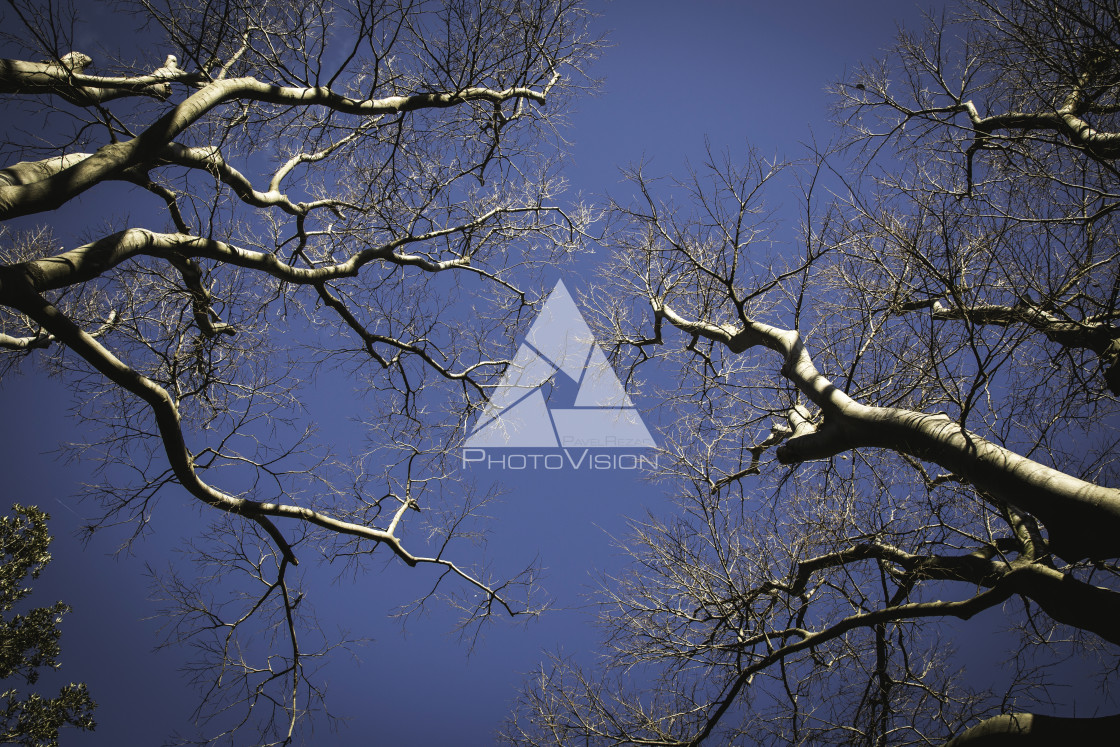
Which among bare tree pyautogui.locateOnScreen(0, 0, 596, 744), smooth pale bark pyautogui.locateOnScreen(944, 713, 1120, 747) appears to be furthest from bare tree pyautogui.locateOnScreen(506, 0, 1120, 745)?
bare tree pyautogui.locateOnScreen(0, 0, 596, 744)

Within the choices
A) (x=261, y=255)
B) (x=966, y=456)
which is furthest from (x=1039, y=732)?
(x=261, y=255)

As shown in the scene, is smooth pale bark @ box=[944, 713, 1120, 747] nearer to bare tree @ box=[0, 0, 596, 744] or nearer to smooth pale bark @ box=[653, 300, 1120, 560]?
smooth pale bark @ box=[653, 300, 1120, 560]

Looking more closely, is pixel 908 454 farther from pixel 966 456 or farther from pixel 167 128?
pixel 167 128

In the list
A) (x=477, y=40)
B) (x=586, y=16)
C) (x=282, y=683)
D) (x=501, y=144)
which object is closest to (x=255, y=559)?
(x=282, y=683)

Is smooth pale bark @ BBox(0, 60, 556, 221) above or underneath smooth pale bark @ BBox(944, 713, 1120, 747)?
above

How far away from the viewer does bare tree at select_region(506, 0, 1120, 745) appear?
10.2 feet

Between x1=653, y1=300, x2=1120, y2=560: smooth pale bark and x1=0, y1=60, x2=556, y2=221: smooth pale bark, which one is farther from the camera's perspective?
x1=0, y1=60, x2=556, y2=221: smooth pale bark

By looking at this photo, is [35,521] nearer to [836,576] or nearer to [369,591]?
[836,576]

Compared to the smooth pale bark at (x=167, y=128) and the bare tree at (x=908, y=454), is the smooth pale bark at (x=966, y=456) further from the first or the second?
the smooth pale bark at (x=167, y=128)

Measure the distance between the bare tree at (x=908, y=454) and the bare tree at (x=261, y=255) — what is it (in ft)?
5.09

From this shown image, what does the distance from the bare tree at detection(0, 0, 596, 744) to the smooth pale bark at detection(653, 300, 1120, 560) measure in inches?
115

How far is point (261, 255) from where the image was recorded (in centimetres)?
422

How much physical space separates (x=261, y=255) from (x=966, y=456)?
473 centimetres

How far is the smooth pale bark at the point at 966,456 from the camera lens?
2.70m
